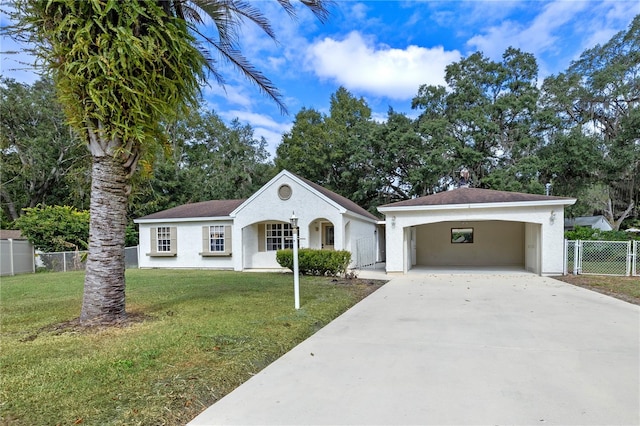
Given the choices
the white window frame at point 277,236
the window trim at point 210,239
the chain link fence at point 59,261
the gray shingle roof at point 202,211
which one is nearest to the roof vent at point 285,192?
the white window frame at point 277,236

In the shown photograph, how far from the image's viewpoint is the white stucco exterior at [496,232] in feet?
41.1

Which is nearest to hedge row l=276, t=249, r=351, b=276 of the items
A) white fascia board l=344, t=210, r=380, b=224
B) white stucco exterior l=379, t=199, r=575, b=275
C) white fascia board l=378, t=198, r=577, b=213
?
white stucco exterior l=379, t=199, r=575, b=275

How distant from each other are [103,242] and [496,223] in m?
17.5

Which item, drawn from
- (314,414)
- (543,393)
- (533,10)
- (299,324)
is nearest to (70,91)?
(299,324)

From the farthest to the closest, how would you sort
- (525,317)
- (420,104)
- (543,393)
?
(420,104) < (525,317) < (543,393)

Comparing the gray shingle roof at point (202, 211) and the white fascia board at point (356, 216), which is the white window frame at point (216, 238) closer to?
the gray shingle roof at point (202, 211)

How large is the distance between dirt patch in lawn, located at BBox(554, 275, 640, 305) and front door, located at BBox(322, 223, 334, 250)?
9.12 metres

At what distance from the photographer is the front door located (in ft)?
54.8

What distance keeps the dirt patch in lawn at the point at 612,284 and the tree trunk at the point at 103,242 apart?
10696 mm

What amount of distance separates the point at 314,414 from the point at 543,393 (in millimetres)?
2294

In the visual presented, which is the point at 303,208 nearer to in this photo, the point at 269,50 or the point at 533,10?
the point at 269,50

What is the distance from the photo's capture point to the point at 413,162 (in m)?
25.1

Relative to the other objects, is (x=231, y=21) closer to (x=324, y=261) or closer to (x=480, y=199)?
(x=324, y=261)

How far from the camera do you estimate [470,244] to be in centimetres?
1833
